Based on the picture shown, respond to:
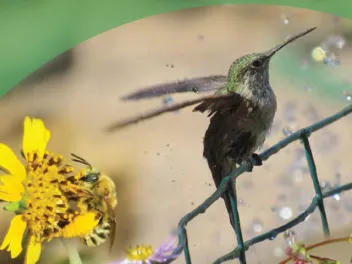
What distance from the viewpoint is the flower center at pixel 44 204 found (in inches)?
42.6

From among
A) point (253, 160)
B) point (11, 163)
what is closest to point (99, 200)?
point (11, 163)

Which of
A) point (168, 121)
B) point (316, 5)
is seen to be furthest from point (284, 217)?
point (316, 5)

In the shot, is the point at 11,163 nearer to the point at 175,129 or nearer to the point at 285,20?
the point at 175,129

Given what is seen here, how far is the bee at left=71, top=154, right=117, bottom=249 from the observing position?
1.08 meters

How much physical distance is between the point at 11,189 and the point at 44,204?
0.20 ft

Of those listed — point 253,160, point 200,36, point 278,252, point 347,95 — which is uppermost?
point 200,36

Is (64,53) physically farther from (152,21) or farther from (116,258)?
(116,258)

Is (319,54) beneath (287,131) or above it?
above

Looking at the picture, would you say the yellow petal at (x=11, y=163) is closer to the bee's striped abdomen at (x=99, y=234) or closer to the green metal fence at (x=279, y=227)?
the bee's striped abdomen at (x=99, y=234)

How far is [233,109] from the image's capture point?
101cm

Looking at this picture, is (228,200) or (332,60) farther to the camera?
(332,60)

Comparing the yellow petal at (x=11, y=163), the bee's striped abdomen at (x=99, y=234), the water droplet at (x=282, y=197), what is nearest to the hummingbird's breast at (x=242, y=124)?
the water droplet at (x=282, y=197)

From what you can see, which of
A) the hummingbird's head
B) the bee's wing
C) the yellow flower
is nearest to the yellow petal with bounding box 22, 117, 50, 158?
the yellow flower

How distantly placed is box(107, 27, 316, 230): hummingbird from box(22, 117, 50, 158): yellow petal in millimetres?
174
